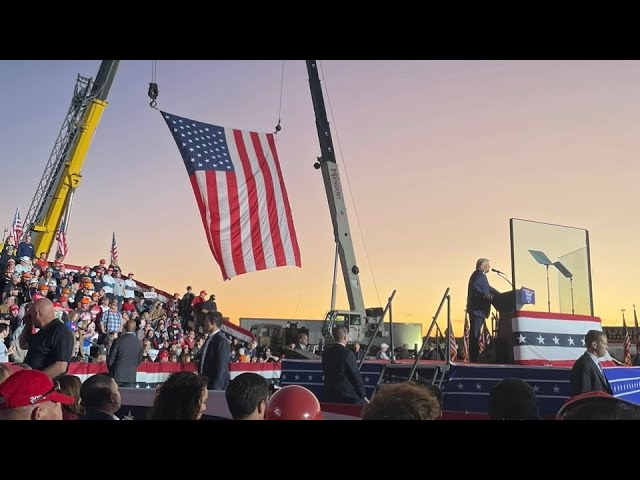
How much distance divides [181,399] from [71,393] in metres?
1.20

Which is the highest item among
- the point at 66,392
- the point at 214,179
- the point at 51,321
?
the point at 214,179

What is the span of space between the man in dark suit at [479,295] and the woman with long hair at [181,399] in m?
6.13

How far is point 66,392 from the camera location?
3857mm

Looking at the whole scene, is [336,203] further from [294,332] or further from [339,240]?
[294,332]

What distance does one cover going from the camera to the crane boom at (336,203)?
17469 millimetres

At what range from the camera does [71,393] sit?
3.88m

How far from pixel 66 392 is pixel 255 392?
1.46 meters

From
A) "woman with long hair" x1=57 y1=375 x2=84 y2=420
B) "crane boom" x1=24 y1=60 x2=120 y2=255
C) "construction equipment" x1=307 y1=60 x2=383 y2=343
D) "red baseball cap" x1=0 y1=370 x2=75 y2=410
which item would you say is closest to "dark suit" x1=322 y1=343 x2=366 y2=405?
"woman with long hair" x1=57 y1=375 x2=84 y2=420

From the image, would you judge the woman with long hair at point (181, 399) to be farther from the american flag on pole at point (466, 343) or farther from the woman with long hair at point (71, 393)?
the american flag on pole at point (466, 343)

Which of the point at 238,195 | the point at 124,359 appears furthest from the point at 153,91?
the point at 124,359
